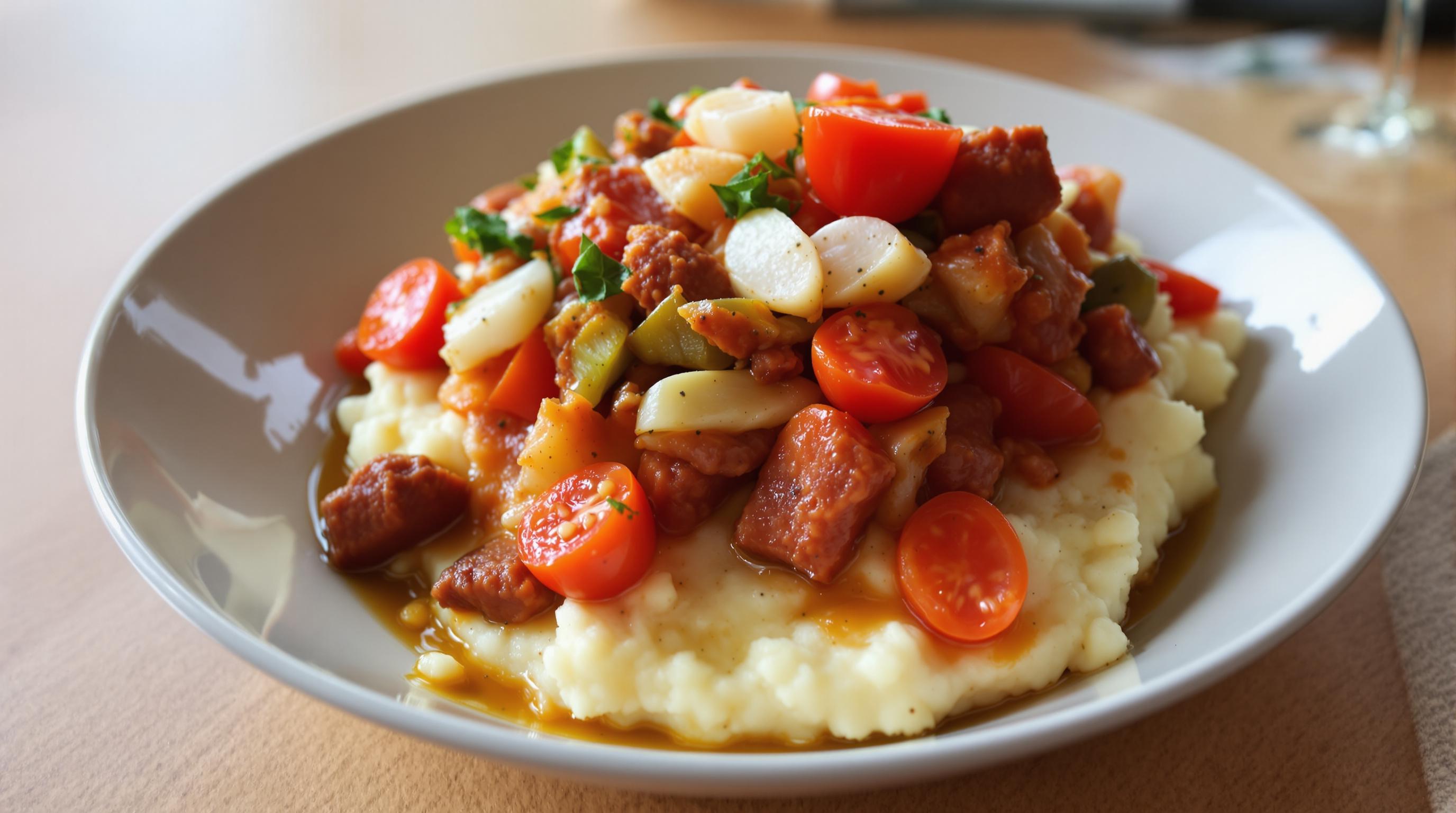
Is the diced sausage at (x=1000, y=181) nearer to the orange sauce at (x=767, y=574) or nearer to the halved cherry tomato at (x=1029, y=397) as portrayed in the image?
the halved cherry tomato at (x=1029, y=397)

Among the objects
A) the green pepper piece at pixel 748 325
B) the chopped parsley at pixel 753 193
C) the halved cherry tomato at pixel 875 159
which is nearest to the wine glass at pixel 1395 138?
the halved cherry tomato at pixel 875 159

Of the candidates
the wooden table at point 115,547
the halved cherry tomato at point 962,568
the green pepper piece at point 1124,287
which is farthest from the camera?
the green pepper piece at point 1124,287

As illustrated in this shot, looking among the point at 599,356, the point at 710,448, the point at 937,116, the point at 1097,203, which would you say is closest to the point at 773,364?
the point at 710,448

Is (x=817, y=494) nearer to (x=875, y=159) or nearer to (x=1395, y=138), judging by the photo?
(x=875, y=159)

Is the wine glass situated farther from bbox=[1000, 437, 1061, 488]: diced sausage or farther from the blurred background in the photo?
bbox=[1000, 437, 1061, 488]: diced sausage

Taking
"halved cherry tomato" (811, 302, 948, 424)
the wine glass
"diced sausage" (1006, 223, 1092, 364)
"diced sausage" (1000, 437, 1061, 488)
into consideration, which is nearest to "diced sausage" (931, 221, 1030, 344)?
"diced sausage" (1006, 223, 1092, 364)

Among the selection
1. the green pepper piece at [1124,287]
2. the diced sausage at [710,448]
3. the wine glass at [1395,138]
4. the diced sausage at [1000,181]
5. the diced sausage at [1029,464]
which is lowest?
the wine glass at [1395,138]
